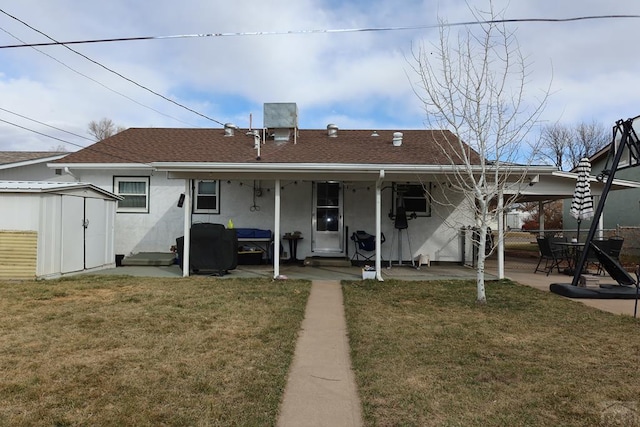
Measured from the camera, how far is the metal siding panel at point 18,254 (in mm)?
8633

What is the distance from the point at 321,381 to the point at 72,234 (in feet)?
26.0

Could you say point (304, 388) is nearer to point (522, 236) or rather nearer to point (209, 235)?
point (209, 235)

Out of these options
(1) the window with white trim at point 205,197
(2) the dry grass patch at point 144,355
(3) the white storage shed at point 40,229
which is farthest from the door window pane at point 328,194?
(3) the white storage shed at point 40,229

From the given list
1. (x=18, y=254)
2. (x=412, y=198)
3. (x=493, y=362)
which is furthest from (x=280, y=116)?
(x=493, y=362)

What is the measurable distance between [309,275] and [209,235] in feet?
8.00

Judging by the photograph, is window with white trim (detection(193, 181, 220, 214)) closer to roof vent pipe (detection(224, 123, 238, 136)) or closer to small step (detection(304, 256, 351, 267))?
roof vent pipe (detection(224, 123, 238, 136))

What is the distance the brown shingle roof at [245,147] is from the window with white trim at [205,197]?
3.01ft

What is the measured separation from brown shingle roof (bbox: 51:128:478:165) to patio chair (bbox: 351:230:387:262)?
2212 millimetres

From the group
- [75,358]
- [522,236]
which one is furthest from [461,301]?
[522,236]

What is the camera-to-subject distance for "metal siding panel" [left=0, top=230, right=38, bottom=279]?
28.3ft

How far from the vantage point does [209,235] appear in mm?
9453

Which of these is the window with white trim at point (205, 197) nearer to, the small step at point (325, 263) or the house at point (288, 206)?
the house at point (288, 206)

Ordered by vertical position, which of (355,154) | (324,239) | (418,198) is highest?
(355,154)

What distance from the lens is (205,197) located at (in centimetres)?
1229
